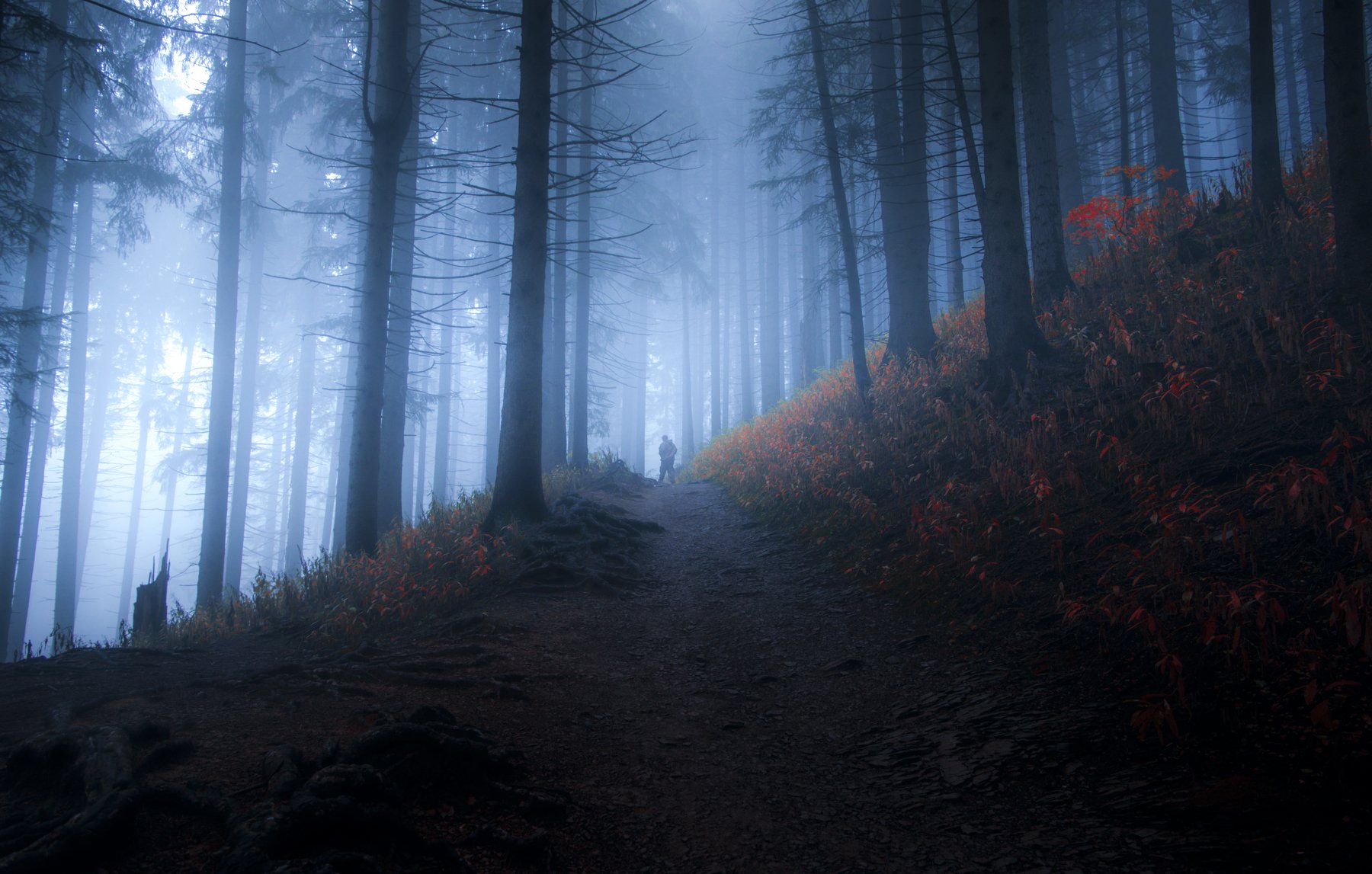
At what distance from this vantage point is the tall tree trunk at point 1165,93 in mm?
14891

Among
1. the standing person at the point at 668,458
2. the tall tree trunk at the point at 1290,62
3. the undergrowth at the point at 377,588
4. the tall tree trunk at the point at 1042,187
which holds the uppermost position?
the tall tree trunk at the point at 1290,62

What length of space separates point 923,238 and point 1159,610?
11.7 metres

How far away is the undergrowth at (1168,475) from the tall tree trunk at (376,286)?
6.77m

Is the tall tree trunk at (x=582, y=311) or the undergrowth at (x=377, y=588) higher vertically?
the tall tree trunk at (x=582, y=311)

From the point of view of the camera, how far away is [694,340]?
47938 millimetres

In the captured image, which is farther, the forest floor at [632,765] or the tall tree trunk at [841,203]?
the tall tree trunk at [841,203]

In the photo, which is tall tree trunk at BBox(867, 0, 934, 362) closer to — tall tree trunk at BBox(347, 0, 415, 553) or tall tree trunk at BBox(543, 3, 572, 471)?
tall tree trunk at BBox(543, 3, 572, 471)

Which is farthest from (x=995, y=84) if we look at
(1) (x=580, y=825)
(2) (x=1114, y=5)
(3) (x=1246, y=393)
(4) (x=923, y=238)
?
(2) (x=1114, y=5)

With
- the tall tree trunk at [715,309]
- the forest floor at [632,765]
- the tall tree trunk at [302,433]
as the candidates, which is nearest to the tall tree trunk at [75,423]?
the tall tree trunk at [302,433]

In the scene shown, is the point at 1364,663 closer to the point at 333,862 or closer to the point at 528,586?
the point at 333,862

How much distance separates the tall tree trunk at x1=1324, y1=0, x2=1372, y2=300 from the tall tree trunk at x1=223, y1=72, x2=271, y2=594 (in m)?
22.9

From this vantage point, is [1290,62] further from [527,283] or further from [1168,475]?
[527,283]

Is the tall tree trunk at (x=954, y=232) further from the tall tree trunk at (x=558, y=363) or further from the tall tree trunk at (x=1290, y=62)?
the tall tree trunk at (x=1290, y=62)

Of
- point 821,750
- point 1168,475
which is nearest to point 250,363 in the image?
point 821,750
